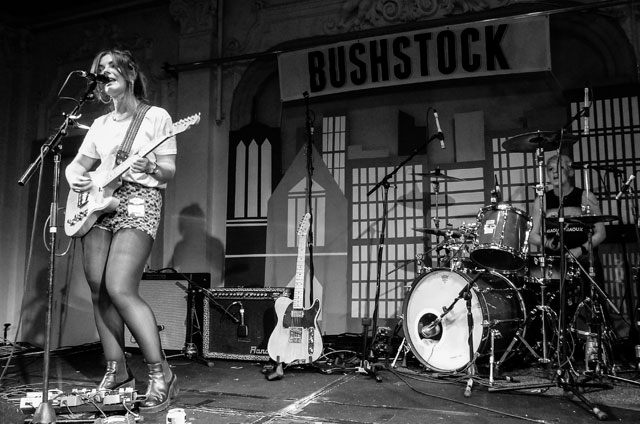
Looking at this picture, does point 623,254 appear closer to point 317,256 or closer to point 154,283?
point 317,256

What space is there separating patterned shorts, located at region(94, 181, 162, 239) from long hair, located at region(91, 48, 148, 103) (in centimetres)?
55

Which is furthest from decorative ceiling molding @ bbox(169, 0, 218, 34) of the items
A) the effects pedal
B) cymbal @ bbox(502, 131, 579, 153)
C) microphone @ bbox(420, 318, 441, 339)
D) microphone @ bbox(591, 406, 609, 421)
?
microphone @ bbox(591, 406, 609, 421)

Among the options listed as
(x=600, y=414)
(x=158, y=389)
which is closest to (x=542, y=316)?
(x=600, y=414)

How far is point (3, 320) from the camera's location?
6988 mm

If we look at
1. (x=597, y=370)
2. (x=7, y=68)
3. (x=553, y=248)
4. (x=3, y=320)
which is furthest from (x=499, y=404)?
(x=7, y=68)

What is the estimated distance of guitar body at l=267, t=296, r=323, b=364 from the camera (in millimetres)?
4020

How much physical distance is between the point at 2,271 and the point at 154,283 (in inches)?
120

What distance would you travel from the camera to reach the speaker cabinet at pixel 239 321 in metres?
4.59

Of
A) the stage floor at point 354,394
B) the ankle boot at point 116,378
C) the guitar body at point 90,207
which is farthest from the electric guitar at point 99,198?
the stage floor at point 354,394

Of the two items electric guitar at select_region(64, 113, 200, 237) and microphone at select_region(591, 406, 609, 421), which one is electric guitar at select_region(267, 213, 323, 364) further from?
microphone at select_region(591, 406, 609, 421)

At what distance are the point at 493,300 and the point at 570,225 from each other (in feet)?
3.43

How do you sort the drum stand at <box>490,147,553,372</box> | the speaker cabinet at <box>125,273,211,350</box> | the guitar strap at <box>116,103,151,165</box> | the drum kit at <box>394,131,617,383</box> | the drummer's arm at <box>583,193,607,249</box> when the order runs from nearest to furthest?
1. the guitar strap at <box>116,103,151,165</box>
2. the drum stand at <box>490,147,553,372</box>
3. the drum kit at <box>394,131,617,383</box>
4. the drummer's arm at <box>583,193,607,249</box>
5. the speaker cabinet at <box>125,273,211,350</box>

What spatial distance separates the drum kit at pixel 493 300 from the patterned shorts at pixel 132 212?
1.94m

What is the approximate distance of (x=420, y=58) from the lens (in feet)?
17.8
